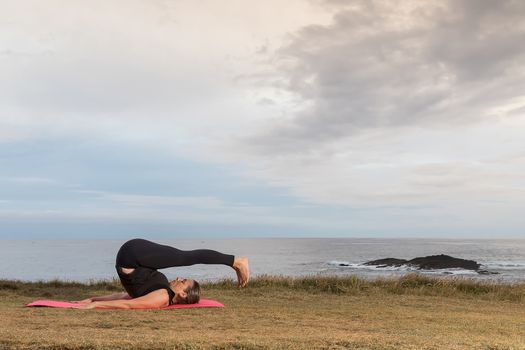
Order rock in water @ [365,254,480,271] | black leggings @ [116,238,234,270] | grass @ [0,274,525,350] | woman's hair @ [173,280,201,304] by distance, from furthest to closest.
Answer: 1. rock in water @ [365,254,480,271]
2. woman's hair @ [173,280,201,304]
3. black leggings @ [116,238,234,270]
4. grass @ [0,274,525,350]

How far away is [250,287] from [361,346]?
283 inches

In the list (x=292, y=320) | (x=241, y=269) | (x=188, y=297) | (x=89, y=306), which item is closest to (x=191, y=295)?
(x=188, y=297)

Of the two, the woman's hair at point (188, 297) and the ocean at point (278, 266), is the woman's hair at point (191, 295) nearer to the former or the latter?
the woman's hair at point (188, 297)

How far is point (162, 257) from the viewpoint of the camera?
25.2 feet

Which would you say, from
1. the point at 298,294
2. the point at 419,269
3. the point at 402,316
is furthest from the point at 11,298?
the point at 419,269

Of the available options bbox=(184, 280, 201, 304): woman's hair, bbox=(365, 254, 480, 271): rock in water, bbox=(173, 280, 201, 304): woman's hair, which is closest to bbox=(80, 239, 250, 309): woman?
bbox=(173, 280, 201, 304): woman's hair

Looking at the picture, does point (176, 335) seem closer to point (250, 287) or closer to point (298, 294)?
point (298, 294)

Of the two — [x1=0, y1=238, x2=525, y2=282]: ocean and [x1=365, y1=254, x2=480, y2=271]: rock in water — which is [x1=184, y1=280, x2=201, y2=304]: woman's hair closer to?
[x1=0, y1=238, x2=525, y2=282]: ocean

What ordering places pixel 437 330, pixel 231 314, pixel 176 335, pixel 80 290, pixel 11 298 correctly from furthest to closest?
pixel 80 290 → pixel 11 298 → pixel 231 314 → pixel 437 330 → pixel 176 335

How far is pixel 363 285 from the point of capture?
1225cm

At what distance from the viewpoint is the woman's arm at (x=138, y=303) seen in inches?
305

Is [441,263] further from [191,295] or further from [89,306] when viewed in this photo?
[89,306]

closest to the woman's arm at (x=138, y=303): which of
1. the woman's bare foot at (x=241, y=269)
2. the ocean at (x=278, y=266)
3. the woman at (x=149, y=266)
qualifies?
the woman at (x=149, y=266)

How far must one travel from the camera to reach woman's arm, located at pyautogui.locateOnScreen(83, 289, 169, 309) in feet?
25.4
